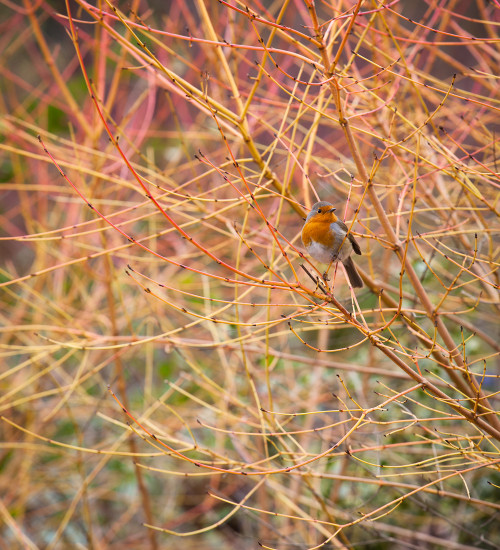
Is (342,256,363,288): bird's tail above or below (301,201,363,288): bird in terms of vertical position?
below

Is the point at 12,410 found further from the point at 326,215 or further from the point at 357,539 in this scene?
the point at 326,215

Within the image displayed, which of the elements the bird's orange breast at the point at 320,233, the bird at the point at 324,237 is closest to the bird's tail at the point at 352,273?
the bird at the point at 324,237

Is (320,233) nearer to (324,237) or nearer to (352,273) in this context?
(324,237)

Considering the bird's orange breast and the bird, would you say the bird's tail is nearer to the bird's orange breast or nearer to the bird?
the bird

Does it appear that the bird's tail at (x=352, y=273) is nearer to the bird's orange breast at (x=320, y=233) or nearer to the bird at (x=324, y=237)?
the bird at (x=324, y=237)

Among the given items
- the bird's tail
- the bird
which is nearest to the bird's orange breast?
the bird

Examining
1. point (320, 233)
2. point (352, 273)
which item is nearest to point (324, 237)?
point (320, 233)

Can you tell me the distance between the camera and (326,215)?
2334mm

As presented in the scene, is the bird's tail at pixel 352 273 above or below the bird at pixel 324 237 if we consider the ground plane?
below

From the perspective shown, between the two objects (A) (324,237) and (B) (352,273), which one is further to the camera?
(B) (352,273)

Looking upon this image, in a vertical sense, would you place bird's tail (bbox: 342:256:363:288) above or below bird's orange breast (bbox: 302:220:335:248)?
below

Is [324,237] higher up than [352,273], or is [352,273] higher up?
[324,237]

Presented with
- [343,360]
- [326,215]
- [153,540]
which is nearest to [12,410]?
[153,540]

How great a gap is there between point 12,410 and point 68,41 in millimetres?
4799
